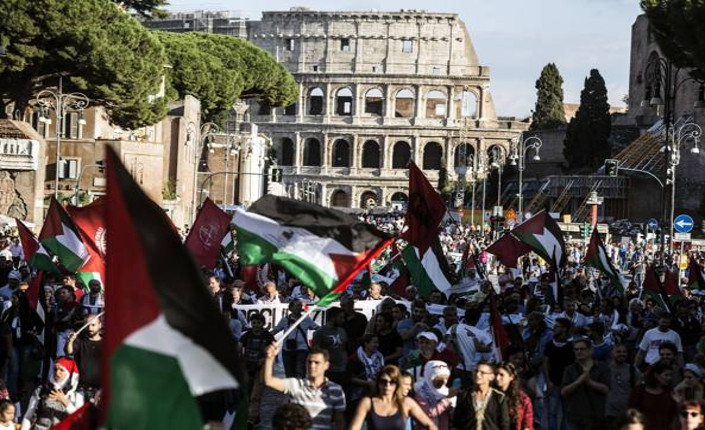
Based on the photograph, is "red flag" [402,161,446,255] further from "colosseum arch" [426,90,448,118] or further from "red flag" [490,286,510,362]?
"colosseum arch" [426,90,448,118]

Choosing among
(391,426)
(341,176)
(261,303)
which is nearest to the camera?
(391,426)

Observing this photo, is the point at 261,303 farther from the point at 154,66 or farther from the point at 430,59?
the point at 430,59

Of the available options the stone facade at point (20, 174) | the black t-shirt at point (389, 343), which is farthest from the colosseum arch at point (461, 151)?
the black t-shirt at point (389, 343)

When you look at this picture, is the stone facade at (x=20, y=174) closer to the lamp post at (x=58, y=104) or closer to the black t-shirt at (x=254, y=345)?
the lamp post at (x=58, y=104)

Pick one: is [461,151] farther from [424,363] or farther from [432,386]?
[432,386]

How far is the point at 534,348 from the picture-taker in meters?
12.2

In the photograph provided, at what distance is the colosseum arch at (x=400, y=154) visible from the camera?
114m

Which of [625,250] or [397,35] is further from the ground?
[397,35]

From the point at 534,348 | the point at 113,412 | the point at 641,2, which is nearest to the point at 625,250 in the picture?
the point at 641,2

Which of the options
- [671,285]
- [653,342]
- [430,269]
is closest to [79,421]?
[653,342]

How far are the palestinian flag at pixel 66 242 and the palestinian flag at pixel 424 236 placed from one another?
382cm

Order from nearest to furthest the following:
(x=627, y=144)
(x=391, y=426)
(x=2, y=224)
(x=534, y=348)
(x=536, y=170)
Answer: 1. (x=391, y=426)
2. (x=534, y=348)
3. (x=2, y=224)
4. (x=627, y=144)
5. (x=536, y=170)

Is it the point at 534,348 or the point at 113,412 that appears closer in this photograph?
the point at 113,412

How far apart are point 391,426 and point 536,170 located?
271ft
